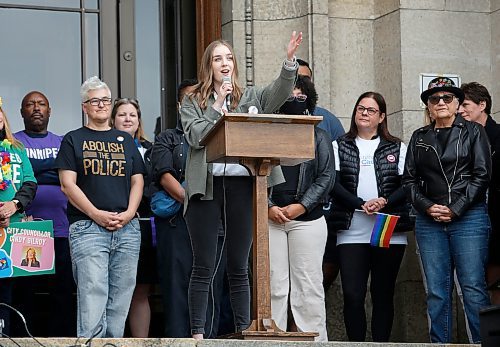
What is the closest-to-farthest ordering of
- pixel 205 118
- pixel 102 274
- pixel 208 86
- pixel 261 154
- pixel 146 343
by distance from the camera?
1. pixel 146 343
2. pixel 261 154
3. pixel 205 118
4. pixel 208 86
5. pixel 102 274

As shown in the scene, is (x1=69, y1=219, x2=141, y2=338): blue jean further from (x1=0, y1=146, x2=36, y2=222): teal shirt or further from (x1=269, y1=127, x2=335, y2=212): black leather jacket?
(x1=269, y1=127, x2=335, y2=212): black leather jacket

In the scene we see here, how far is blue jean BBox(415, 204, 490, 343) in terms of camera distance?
9070 millimetres

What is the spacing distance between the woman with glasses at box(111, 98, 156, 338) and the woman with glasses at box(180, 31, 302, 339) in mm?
1149

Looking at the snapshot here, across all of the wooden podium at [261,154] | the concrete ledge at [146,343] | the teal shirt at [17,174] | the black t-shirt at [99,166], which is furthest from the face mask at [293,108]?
the concrete ledge at [146,343]

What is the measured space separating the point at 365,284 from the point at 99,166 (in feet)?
7.08

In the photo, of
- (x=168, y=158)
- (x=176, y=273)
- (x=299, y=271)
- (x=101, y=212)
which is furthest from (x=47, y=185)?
(x=299, y=271)

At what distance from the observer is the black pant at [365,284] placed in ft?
31.9

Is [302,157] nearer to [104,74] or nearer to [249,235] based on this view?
[249,235]

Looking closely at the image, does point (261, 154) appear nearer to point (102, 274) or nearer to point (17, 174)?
point (102, 274)

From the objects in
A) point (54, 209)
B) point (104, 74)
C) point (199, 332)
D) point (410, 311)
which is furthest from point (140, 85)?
point (199, 332)

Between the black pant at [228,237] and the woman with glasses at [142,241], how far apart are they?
3.93 ft

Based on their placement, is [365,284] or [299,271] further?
[365,284]

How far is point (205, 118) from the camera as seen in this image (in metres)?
8.49

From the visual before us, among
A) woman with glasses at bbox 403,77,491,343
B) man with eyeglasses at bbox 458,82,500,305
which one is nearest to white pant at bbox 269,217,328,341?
woman with glasses at bbox 403,77,491,343
